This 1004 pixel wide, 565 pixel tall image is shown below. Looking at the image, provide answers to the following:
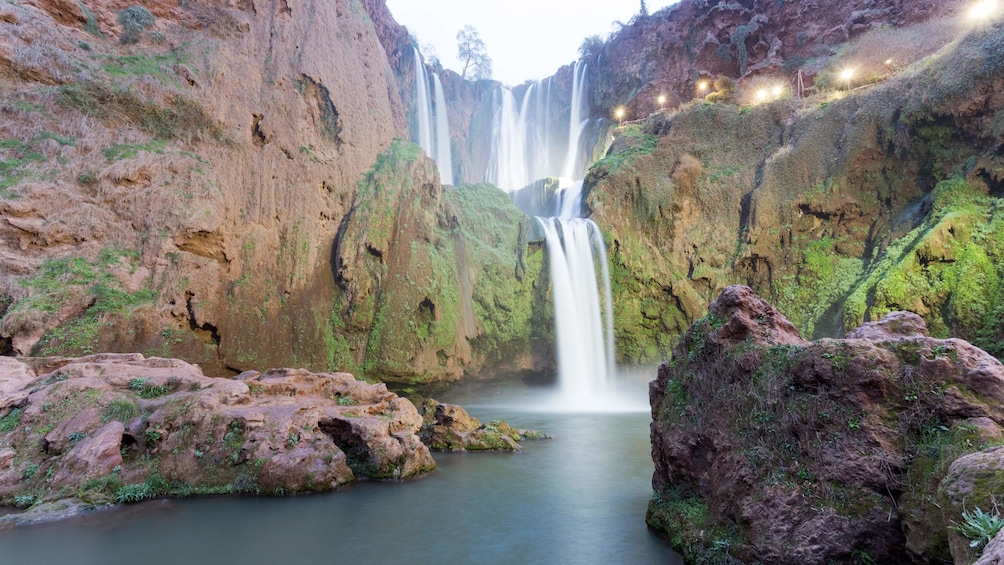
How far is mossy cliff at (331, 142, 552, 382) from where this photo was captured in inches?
848

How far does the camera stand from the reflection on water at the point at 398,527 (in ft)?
23.1

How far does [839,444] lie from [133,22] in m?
26.0

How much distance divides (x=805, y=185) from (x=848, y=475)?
24528mm

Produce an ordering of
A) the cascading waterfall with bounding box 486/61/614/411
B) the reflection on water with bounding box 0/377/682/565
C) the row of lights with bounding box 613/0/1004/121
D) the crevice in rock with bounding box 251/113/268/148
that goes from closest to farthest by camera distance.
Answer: the reflection on water with bounding box 0/377/682/565
the crevice in rock with bounding box 251/113/268/148
the cascading waterfall with bounding box 486/61/614/411
the row of lights with bounding box 613/0/1004/121

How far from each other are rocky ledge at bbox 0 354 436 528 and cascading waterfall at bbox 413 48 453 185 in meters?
29.7

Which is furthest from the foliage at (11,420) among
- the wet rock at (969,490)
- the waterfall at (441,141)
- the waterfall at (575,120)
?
the waterfall at (575,120)

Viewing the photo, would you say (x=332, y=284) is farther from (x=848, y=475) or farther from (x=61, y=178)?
(x=848, y=475)

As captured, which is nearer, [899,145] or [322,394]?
[322,394]

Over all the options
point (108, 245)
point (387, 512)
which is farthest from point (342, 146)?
point (387, 512)

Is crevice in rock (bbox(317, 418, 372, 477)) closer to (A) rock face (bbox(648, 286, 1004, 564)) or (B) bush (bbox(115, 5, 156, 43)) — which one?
(A) rock face (bbox(648, 286, 1004, 564))

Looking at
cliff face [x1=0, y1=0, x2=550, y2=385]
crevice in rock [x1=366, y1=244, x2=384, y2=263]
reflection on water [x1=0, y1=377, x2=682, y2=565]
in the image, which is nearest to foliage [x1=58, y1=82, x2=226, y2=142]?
cliff face [x1=0, y1=0, x2=550, y2=385]

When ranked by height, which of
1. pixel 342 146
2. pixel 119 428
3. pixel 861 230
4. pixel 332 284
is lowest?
pixel 119 428

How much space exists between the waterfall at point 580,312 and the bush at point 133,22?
19.9 meters

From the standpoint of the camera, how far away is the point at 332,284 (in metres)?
21.4
